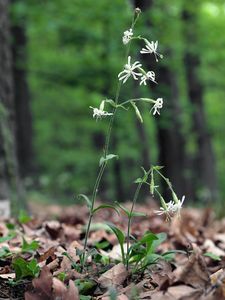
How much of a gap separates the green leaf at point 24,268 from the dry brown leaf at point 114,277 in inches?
10.1

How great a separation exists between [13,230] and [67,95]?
1654cm

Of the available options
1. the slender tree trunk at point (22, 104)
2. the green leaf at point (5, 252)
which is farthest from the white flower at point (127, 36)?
the slender tree trunk at point (22, 104)

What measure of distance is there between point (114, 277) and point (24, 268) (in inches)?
13.9

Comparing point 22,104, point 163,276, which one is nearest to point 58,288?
point 163,276

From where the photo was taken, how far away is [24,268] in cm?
195

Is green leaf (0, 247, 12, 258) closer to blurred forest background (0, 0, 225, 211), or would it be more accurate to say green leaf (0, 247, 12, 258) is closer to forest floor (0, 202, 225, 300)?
forest floor (0, 202, 225, 300)

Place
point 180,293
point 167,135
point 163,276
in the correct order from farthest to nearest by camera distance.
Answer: point 167,135 → point 163,276 → point 180,293

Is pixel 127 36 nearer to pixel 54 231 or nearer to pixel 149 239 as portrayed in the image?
pixel 149 239

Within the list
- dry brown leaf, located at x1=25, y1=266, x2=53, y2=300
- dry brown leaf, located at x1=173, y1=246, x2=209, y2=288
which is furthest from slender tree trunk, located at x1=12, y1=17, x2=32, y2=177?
dry brown leaf, located at x1=173, y1=246, x2=209, y2=288

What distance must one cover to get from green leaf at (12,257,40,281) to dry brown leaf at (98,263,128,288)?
0.84 ft

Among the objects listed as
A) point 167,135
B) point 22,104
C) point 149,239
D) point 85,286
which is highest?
point 22,104

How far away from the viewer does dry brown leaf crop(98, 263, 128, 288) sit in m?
1.98

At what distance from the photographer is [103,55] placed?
11.2 metres

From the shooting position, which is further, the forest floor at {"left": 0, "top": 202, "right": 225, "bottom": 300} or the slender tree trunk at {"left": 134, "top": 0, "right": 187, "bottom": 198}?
the slender tree trunk at {"left": 134, "top": 0, "right": 187, "bottom": 198}
